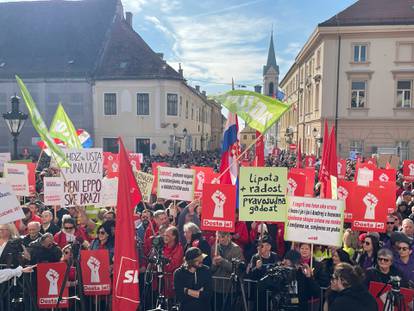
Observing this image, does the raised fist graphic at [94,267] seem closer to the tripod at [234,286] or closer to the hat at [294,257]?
the tripod at [234,286]

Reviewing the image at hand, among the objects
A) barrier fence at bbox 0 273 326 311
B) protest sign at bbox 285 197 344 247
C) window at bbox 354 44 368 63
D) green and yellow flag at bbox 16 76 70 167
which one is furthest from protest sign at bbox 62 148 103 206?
window at bbox 354 44 368 63

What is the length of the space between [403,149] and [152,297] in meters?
28.5

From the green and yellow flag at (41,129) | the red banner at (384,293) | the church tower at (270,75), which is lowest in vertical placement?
the red banner at (384,293)

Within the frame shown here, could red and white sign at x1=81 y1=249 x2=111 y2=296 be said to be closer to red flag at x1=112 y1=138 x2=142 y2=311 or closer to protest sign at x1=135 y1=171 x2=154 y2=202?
red flag at x1=112 y1=138 x2=142 y2=311

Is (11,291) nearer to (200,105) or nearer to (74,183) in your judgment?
(74,183)

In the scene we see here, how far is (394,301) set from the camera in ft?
14.5

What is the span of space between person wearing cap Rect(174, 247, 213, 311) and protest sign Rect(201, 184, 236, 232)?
1.39m

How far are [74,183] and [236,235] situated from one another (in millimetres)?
3090

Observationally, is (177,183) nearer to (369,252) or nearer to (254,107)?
(254,107)

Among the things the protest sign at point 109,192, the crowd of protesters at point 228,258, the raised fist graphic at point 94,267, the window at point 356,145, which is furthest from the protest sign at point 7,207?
the window at point 356,145

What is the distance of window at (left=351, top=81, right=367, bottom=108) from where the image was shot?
3016 cm

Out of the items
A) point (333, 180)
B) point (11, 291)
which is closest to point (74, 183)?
point (11, 291)

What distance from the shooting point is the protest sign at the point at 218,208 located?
617 cm

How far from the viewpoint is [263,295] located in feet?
18.3
